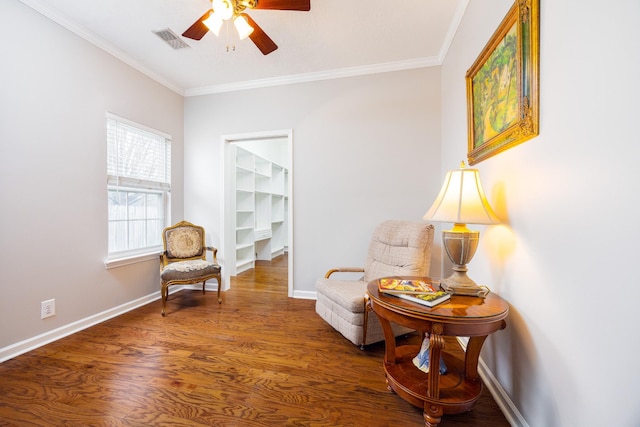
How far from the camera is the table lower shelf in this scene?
1245 mm

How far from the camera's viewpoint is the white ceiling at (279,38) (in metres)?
2.05

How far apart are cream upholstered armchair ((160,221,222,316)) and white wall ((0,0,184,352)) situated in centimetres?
45

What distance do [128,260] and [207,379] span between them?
1830 mm

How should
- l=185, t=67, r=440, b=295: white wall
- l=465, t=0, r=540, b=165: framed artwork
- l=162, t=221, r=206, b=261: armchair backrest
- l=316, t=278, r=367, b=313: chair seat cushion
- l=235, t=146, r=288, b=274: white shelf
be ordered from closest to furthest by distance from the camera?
l=465, t=0, r=540, b=165: framed artwork → l=316, t=278, r=367, b=313: chair seat cushion → l=185, t=67, r=440, b=295: white wall → l=162, t=221, r=206, b=261: armchair backrest → l=235, t=146, r=288, b=274: white shelf

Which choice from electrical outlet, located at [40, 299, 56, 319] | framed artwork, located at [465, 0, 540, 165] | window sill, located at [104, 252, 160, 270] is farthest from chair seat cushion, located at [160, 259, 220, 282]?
framed artwork, located at [465, 0, 540, 165]

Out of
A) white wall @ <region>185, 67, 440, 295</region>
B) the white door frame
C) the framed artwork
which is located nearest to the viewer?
the framed artwork

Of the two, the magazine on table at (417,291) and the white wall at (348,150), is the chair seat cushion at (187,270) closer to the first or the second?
the white wall at (348,150)

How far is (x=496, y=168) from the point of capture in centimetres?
154

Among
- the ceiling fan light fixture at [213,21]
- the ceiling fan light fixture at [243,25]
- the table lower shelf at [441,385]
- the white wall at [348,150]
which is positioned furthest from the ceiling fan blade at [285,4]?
the table lower shelf at [441,385]

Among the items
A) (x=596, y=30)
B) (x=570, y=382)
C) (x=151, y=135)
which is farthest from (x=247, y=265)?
(x=596, y=30)

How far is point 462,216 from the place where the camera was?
1354mm

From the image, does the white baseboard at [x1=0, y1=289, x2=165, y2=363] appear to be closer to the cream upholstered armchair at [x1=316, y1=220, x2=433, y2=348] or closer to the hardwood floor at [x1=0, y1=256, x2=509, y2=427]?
the hardwood floor at [x1=0, y1=256, x2=509, y2=427]

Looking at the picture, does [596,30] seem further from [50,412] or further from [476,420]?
[50,412]

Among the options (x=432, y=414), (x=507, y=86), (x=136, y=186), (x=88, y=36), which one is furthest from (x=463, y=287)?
(x=88, y=36)
